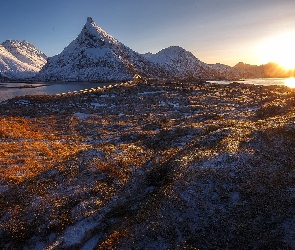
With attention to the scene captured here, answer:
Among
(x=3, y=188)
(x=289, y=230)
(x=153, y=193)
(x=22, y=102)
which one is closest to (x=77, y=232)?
(x=153, y=193)

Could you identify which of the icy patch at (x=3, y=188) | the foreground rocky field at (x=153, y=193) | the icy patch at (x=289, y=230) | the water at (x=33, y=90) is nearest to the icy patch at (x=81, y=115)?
the foreground rocky field at (x=153, y=193)

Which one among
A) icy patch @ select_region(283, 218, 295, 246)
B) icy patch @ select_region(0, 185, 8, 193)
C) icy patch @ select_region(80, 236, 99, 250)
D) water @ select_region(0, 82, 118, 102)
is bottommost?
icy patch @ select_region(80, 236, 99, 250)

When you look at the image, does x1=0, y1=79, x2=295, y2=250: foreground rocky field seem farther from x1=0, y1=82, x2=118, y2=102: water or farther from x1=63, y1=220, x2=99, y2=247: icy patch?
x1=0, y1=82, x2=118, y2=102: water

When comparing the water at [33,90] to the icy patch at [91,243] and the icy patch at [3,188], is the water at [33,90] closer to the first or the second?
the icy patch at [3,188]

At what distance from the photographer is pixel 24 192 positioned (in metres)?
15.9

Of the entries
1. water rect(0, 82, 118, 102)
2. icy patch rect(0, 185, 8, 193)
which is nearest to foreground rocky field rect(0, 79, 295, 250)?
icy patch rect(0, 185, 8, 193)

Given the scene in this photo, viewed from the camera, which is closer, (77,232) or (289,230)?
(289,230)

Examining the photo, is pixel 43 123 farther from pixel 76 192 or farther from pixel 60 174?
pixel 76 192

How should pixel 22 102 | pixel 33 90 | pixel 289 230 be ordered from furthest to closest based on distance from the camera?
1. pixel 33 90
2. pixel 22 102
3. pixel 289 230

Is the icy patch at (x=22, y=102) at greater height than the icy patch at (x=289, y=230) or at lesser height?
greater

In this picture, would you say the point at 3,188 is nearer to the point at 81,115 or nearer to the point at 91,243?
the point at 91,243

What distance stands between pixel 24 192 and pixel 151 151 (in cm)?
1140

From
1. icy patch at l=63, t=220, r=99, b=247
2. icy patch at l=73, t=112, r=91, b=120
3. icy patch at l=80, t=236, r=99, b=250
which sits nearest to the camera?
icy patch at l=80, t=236, r=99, b=250

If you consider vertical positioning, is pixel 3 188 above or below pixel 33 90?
below
